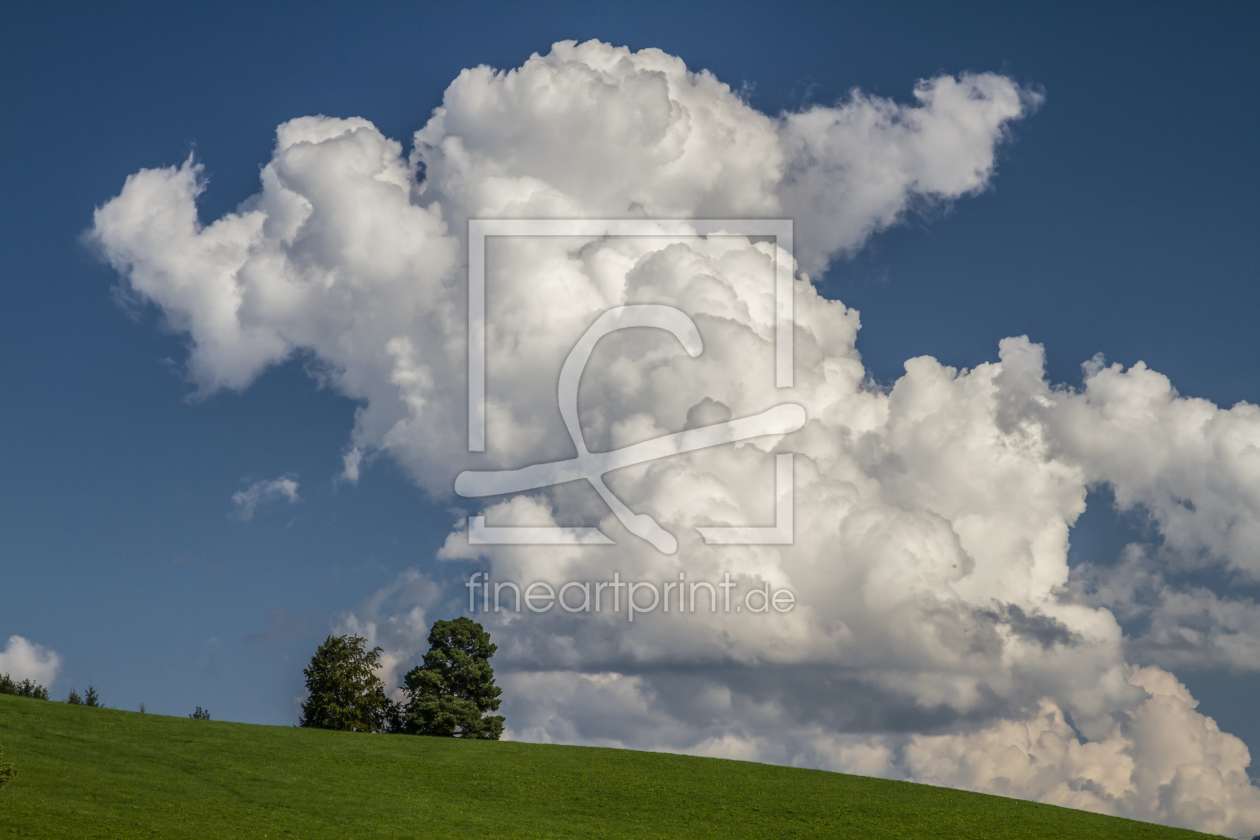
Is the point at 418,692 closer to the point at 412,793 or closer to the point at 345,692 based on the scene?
the point at 345,692

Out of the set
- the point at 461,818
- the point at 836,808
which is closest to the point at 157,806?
the point at 461,818

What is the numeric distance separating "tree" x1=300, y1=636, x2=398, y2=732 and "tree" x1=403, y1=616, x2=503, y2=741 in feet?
7.41

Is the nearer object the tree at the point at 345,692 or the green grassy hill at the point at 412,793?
the green grassy hill at the point at 412,793

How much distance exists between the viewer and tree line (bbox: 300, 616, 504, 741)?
75625 millimetres

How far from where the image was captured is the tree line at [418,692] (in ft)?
248

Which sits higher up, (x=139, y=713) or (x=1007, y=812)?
(x=139, y=713)

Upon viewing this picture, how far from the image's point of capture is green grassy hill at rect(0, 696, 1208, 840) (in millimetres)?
45684

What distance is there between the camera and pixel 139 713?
65438 mm

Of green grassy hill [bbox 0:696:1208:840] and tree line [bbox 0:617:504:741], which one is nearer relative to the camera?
green grassy hill [bbox 0:696:1208:840]

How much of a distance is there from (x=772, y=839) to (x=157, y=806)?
92.1 ft

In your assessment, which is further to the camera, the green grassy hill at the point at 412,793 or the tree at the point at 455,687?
the tree at the point at 455,687

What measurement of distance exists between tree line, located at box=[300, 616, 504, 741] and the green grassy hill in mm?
6257

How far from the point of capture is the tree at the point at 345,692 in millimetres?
75125

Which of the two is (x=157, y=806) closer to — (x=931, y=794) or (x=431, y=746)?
(x=431, y=746)
